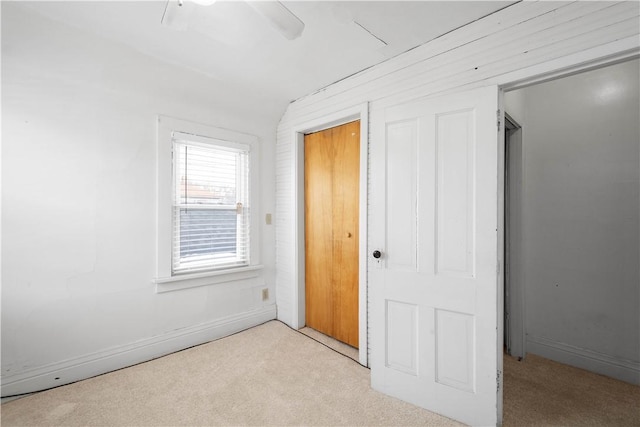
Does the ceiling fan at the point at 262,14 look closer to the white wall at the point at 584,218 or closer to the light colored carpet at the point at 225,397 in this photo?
the white wall at the point at 584,218

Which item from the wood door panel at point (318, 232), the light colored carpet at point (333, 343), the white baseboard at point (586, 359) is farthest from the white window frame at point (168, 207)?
the white baseboard at point (586, 359)

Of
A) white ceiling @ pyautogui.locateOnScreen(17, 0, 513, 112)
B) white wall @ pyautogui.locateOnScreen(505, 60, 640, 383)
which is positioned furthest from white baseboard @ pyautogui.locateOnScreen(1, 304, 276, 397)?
white wall @ pyautogui.locateOnScreen(505, 60, 640, 383)

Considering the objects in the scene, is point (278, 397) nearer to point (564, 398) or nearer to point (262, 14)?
point (564, 398)

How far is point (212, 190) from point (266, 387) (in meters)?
1.83

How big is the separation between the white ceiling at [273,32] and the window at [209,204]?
2.38ft

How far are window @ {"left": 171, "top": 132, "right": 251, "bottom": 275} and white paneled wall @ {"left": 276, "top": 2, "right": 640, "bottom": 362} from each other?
120 centimetres

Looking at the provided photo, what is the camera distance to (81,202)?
2166 millimetres

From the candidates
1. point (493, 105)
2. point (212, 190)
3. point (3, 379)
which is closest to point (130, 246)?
point (212, 190)

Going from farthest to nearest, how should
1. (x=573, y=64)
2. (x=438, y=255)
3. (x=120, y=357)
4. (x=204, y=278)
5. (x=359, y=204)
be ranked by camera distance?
(x=204, y=278)
(x=359, y=204)
(x=120, y=357)
(x=438, y=255)
(x=573, y=64)

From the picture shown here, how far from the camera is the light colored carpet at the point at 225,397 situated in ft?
5.84

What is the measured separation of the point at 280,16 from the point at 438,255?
1.64 meters

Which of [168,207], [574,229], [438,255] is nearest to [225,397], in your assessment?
[168,207]

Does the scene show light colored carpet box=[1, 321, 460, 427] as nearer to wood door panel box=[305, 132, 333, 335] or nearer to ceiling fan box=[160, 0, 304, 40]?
wood door panel box=[305, 132, 333, 335]

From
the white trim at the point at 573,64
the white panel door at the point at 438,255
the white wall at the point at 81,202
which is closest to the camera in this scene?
the white trim at the point at 573,64
